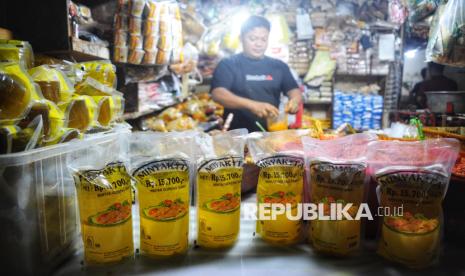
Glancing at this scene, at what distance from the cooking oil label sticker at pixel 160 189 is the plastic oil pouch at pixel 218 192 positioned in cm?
7

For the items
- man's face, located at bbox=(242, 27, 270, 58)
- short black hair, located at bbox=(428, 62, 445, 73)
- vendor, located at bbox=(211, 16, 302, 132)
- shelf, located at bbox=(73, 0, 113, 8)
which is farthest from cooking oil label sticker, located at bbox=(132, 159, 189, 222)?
short black hair, located at bbox=(428, 62, 445, 73)

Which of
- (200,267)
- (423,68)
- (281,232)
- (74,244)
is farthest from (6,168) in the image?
(423,68)

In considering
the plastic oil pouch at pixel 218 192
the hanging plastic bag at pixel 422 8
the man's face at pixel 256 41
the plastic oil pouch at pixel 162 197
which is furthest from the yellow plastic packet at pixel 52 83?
the man's face at pixel 256 41

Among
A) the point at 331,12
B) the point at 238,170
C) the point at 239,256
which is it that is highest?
the point at 331,12

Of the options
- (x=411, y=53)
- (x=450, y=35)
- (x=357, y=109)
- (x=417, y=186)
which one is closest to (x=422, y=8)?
(x=450, y=35)

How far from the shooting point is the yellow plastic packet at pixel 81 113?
864mm

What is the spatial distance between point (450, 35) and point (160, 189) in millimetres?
1224

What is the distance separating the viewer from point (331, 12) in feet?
15.0

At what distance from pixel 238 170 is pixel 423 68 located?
5.59 m

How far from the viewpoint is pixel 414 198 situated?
69 centimetres

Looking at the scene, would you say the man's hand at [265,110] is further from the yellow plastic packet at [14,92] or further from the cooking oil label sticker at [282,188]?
the yellow plastic packet at [14,92]

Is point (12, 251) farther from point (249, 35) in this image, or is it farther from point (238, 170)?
point (249, 35)

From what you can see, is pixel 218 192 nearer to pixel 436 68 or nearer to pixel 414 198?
pixel 414 198

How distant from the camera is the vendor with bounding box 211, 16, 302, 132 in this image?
294cm
